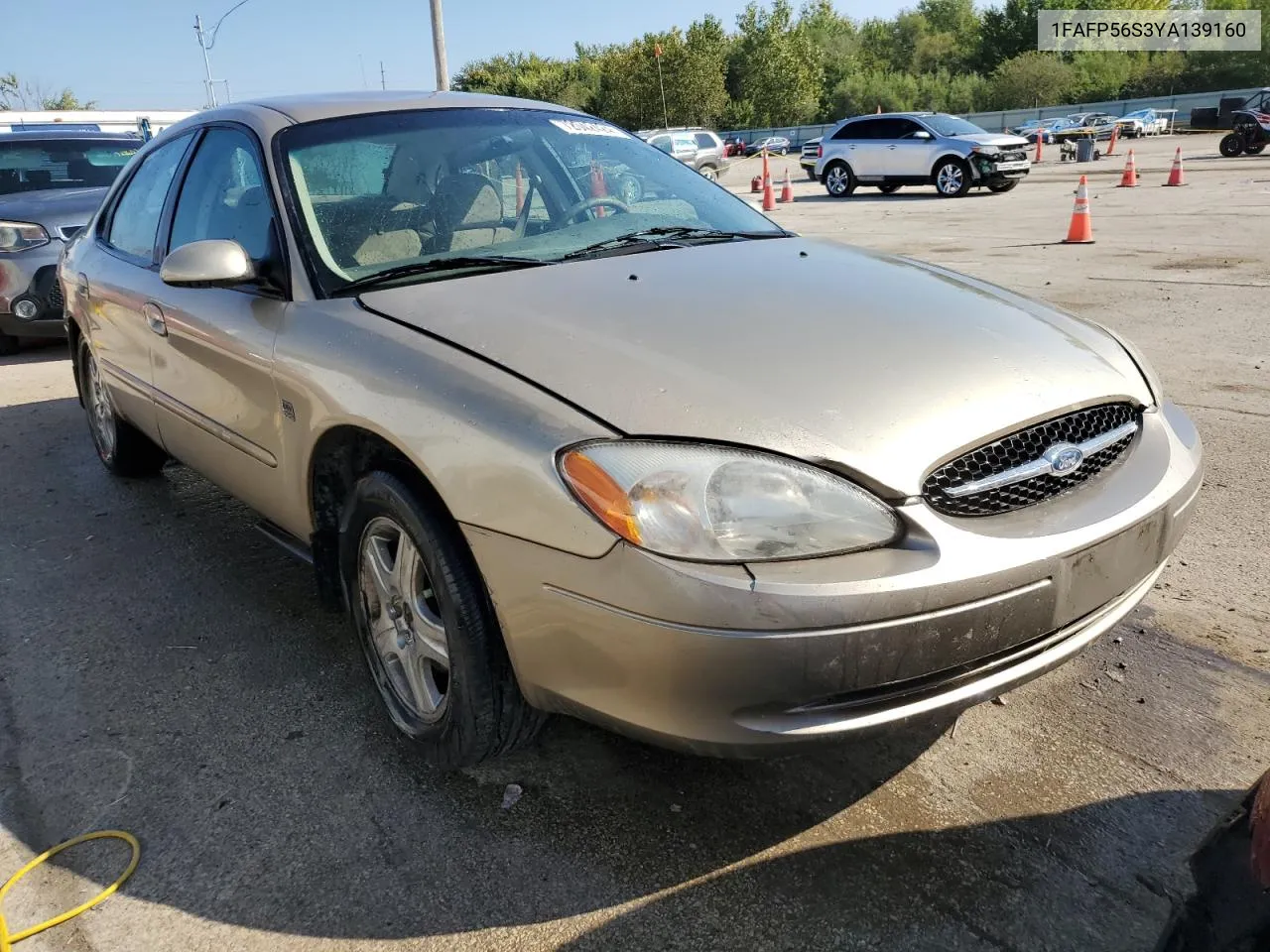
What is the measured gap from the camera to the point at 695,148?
26.8m

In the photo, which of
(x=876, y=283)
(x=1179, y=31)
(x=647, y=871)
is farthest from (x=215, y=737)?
(x=1179, y=31)

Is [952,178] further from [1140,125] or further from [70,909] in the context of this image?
[1140,125]

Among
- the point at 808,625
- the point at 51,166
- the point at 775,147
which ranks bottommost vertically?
the point at 808,625

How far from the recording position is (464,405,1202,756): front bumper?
1768mm

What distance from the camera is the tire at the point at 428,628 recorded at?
217 centimetres

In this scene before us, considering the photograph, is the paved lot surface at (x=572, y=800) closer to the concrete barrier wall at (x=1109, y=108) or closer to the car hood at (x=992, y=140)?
the car hood at (x=992, y=140)

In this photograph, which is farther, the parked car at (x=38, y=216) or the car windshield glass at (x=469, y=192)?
the parked car at (x=38, y=216)

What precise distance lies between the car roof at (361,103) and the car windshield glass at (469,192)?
0.05 m

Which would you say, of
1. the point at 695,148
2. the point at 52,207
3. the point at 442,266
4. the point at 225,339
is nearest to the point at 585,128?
the point at 442,266

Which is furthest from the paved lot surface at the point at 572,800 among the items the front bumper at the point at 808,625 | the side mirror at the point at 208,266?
the side mirror at the point at 208,266

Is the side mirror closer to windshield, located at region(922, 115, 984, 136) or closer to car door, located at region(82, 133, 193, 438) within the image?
car door, located at region(82, 133, 193, 438)

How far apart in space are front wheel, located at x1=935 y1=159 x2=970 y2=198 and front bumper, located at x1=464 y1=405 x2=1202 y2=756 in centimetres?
1965

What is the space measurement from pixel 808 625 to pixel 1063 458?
2.37 ft

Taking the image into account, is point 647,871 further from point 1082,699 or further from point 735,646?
point 1082,699
